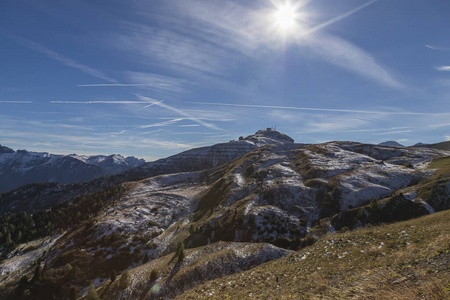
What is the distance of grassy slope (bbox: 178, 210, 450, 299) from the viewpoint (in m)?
11.8

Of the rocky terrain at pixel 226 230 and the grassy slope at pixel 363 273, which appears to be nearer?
the grassy slope at pixel 363 273

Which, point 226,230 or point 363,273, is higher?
point 363,273

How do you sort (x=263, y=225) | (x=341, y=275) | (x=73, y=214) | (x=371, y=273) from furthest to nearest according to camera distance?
1. (x=73, y=214)
2. (x=263, y=225)
3. (x=341, y=275)
4. (x=371, y=273)

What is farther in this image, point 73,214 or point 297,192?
point 73,214

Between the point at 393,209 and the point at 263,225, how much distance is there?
29.6m

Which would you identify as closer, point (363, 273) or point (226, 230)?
point (363, 273)

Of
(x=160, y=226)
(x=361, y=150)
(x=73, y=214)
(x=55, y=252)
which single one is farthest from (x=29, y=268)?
(x=361, y=150)

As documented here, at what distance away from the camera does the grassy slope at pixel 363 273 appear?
11756 mm

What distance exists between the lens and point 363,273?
1648 centimetres

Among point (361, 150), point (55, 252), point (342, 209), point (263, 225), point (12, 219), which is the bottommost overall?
point (12, 219)

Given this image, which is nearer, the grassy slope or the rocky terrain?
the grassy slope

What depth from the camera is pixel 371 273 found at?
625 inches

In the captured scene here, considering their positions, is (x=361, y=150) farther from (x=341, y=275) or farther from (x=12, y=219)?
(x=12, y=219)

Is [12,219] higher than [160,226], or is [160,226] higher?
[160,226]
